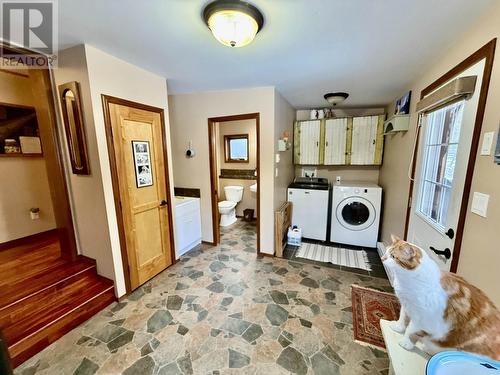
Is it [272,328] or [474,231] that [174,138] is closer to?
[272,328]

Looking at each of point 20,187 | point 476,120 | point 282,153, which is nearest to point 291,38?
point 476,120

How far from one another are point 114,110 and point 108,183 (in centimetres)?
70

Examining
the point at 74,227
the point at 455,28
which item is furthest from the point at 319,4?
the point at 74,227

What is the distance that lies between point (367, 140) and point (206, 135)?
106 inches

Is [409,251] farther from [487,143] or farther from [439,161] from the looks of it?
[439,161]

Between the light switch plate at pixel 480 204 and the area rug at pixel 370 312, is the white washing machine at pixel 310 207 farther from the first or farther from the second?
the light switch plate at pixel 480 204

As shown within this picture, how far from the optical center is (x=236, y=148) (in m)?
4.66

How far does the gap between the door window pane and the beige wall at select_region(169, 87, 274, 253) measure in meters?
1.64

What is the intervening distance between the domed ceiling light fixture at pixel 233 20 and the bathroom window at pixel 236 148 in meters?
3.17

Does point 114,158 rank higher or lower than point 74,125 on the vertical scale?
lower

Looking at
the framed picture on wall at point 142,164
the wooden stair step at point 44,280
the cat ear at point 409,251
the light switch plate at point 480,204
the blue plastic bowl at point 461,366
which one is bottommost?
the wooden stair step at point 44,280

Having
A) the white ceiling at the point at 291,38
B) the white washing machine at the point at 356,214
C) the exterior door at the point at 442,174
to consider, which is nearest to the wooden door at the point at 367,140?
the white washing machine at the point at 356,214

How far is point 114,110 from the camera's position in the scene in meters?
1.93

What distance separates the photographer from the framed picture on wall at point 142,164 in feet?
7.24
